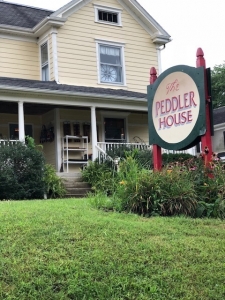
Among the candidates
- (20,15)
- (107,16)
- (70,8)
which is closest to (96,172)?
(70,8)

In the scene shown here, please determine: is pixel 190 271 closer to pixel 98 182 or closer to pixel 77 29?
pixel 98 182

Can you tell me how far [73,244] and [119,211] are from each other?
2.20 m

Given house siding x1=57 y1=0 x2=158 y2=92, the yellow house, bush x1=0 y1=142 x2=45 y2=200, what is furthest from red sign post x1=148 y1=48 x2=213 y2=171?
house siding x1=57 y1=0 x2=158 y2=92

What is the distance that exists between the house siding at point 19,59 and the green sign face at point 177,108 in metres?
8.56

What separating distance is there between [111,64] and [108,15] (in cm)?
218

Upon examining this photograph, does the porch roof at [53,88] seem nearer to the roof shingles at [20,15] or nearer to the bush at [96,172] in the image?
the bush at [96,172]

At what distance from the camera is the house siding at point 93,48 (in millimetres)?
16175

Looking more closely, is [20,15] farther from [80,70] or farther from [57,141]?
[57,141]

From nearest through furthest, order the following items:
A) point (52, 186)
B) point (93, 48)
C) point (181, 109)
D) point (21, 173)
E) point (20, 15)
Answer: point (181, 109) → point (21, 173) → point (52, 186) → point (93, 48) → point (20, 15)

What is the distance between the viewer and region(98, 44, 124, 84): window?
667 inches

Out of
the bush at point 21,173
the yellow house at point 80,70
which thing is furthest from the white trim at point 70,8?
the bush at point 21,173

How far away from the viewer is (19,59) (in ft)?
53.2

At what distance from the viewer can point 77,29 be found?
1661 cm

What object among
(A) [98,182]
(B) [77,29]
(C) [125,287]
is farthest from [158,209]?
(B) [77,29]
